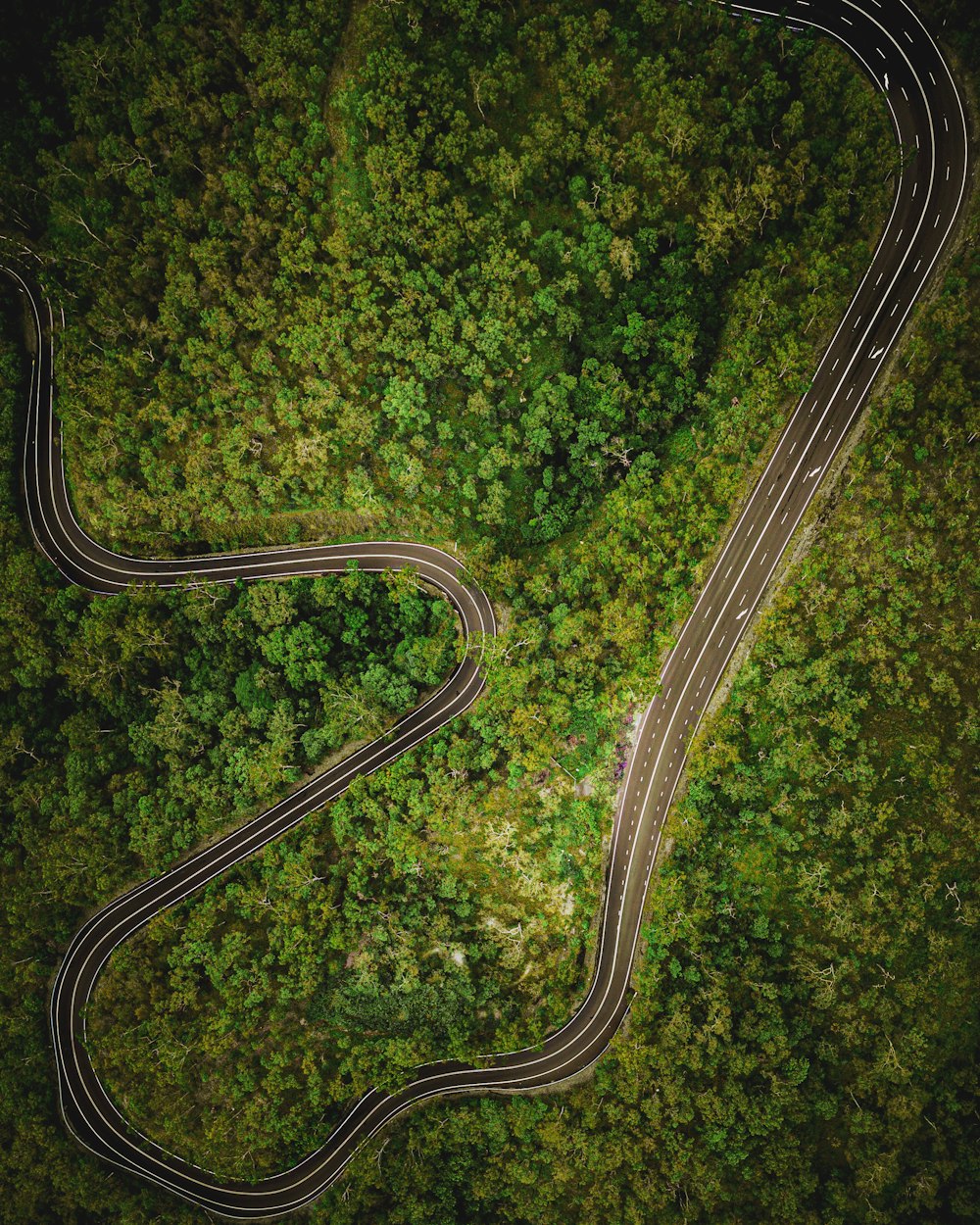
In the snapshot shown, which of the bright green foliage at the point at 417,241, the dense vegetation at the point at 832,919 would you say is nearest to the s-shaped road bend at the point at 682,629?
the dense vegetation at the point at 832,919

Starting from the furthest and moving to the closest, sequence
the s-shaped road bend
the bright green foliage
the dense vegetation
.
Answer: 1. the bright green foliage
2. the dense vegetation
3. the s-shaped road bend

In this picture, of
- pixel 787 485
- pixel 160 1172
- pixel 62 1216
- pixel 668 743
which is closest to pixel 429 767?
pixel 668 743

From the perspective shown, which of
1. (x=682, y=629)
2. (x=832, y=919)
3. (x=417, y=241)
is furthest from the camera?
(x=682, y=629)

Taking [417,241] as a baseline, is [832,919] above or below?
below

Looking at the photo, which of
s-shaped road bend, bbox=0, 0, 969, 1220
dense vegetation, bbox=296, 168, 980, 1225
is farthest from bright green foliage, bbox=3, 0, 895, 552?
dense vegetation, bbox=296, 168, 980, 1225

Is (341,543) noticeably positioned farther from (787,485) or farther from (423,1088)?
(423,1088)

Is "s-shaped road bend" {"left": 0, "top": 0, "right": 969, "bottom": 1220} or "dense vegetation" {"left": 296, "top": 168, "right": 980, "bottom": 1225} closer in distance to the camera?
"s-shaped road bend" {"left": 0, "top": 0, "right": 969, "bottom": 1220}

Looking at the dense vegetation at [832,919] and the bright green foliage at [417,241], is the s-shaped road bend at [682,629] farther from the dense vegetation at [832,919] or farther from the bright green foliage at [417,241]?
the bright green foliage at [417,241]

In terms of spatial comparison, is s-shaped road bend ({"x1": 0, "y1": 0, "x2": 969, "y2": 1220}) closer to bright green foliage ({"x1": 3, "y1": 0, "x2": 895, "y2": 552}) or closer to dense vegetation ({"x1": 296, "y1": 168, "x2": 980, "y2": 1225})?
dense vegetation ({"x1": 296, "y1": 168, "x2": 980, "y2": 1225})

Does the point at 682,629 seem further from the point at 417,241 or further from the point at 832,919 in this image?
the point at 417,241

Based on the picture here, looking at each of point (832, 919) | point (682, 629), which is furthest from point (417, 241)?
point (832, 919)
